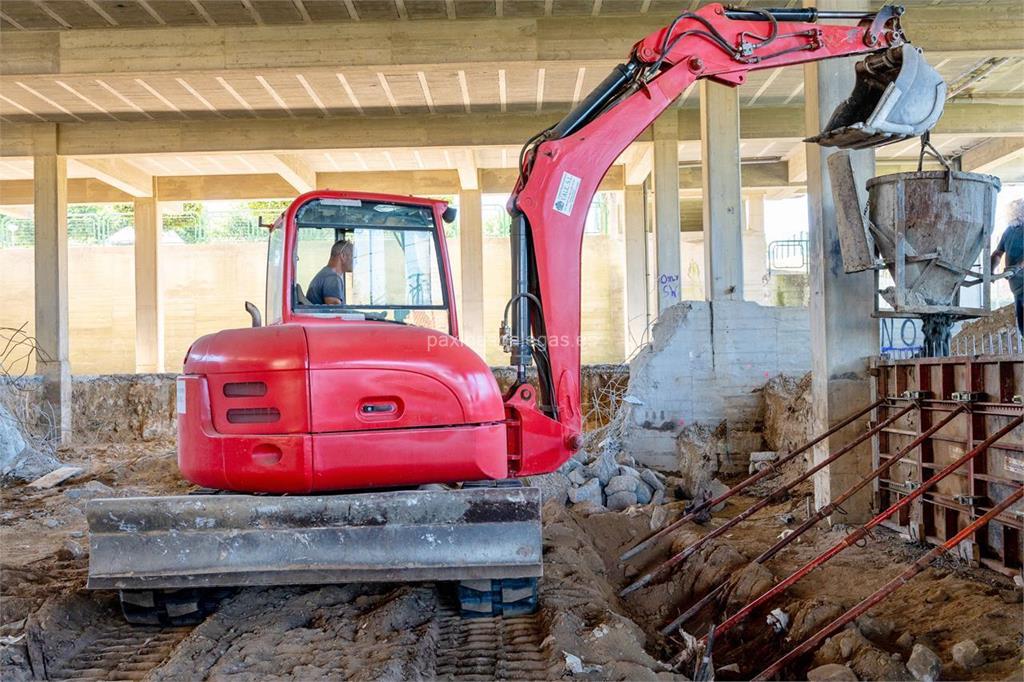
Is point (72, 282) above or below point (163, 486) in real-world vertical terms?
above

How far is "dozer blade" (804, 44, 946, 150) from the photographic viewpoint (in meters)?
5.69

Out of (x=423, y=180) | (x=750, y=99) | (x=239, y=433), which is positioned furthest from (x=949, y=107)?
(x=239, y=433)

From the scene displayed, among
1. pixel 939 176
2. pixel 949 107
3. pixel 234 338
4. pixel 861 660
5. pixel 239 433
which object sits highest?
pixel 949 107

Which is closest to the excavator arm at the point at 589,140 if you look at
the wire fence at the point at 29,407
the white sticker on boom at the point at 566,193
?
the white sticker on boom at the point at 566,193

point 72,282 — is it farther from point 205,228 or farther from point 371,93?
point 371,93

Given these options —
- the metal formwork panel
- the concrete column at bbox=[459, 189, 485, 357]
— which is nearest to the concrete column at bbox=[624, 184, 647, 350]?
the concrete column at bbox=[459, 189, 485, 357]

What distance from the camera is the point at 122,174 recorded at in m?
18.8

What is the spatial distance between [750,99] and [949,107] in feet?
12.5

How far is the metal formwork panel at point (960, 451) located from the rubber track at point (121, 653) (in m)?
5.09

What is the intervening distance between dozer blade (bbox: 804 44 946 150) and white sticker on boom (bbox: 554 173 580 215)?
214 cm

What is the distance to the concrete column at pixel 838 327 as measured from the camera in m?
6.94

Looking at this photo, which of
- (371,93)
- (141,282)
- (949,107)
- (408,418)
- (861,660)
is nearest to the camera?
(861,660)

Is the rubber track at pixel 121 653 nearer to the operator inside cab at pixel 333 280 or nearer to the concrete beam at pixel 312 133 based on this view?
the operator inside cab at pixel 333 280

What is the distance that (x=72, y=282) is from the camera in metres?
26.4
